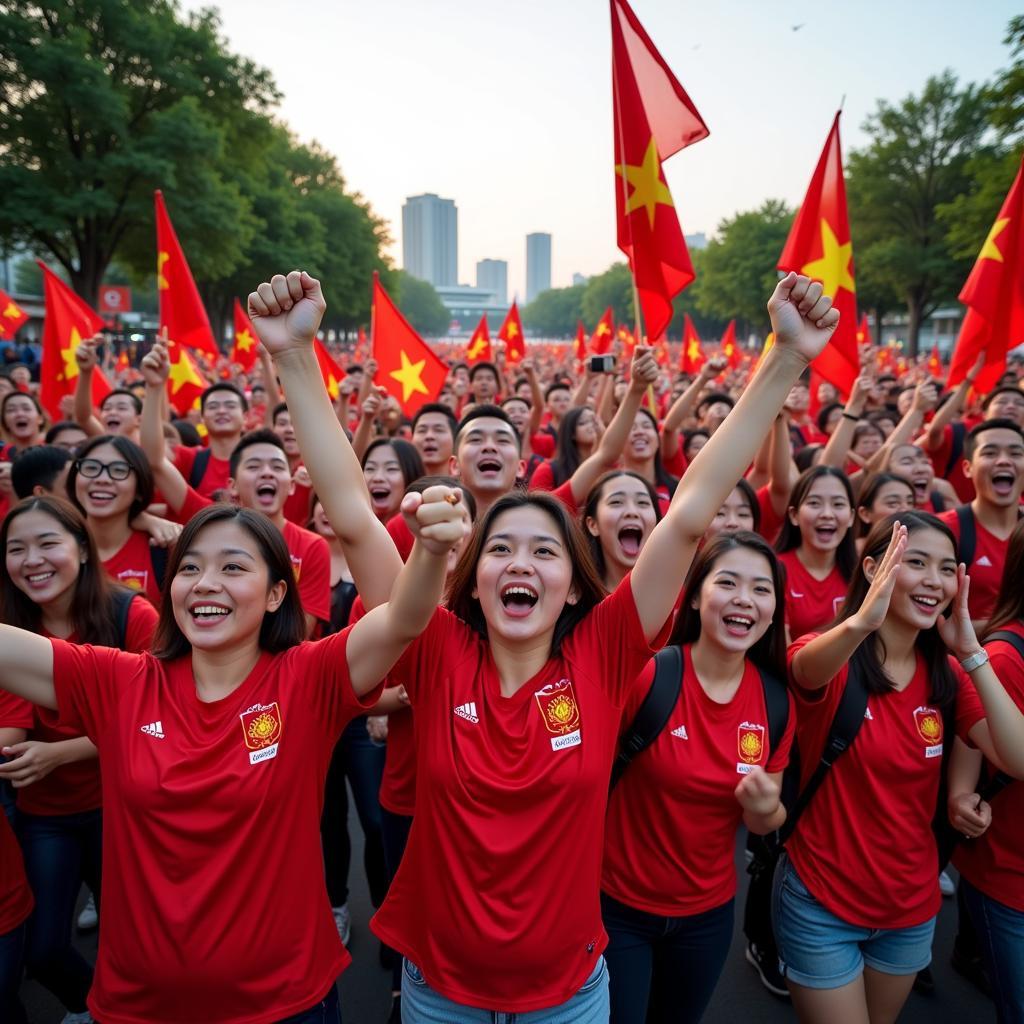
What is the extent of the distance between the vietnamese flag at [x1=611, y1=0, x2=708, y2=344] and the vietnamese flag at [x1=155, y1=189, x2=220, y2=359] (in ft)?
12.2

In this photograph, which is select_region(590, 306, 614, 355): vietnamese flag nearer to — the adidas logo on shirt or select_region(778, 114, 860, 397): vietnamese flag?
select_region(778, 114, 860, 397): vietnamese flag

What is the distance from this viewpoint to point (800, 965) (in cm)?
244

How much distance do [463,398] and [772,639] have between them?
8.03 metres

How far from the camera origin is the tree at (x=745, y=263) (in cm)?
5022

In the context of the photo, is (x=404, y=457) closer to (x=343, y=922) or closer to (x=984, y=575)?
(x=343, y=922)

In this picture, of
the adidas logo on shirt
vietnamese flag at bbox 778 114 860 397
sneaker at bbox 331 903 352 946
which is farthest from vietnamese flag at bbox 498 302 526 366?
the adidas logo on shirt

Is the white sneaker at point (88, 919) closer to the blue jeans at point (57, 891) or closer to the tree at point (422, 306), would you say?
the blue jeans at point (57, 891)

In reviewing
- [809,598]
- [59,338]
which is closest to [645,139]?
[809,598]

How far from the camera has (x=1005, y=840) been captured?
2525 mm

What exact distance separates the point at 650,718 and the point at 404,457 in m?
2.52

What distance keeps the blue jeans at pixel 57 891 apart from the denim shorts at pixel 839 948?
7.60ft

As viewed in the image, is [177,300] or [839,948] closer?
[839,948]

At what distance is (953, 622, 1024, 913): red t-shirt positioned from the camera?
247 centimetres

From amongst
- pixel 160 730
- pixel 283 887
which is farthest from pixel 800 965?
pixel 160 730
